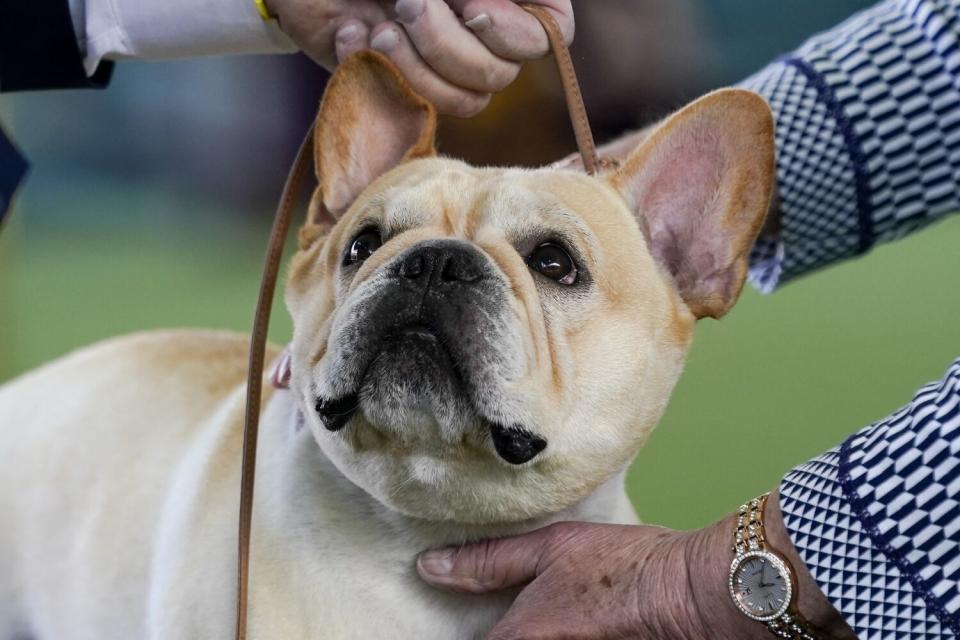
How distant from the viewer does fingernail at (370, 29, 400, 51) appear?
989 mm

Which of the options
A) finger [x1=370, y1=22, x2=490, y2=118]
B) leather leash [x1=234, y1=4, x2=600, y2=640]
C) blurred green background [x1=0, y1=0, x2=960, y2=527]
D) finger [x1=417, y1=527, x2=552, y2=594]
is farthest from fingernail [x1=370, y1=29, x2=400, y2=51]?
blurred green background [x1=0, y1=0, x2=960, y2=527]

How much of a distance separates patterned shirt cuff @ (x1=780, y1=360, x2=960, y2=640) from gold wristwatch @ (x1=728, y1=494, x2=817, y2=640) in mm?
23

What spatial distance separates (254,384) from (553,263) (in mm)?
271

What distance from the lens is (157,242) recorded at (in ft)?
9.10

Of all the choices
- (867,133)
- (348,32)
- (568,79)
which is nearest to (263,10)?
(348,32)

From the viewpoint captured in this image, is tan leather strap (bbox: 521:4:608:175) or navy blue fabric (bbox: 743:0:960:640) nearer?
tan leather strap (bbox: 521:4:608:175)

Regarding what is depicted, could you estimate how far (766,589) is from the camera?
2.59 feet

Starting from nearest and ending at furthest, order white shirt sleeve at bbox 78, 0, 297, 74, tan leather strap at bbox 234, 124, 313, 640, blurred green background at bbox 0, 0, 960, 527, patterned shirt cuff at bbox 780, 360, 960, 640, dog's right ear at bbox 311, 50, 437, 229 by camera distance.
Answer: patterned shirt cuff at bbox 780, 360, 960, 640
tan leather strap at bbox 234, 124, 313, 640
dog's right ear at bbox 311, 50, 437, 229
white shirt sleeve at bbox 78, 0, 297, 74
blurred green background at bbox 0, 0, 960, 527

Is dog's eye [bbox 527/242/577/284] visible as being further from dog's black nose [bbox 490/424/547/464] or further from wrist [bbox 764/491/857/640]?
wrist [bbox 764/491/857/640]

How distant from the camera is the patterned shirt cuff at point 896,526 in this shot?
0.72 metres

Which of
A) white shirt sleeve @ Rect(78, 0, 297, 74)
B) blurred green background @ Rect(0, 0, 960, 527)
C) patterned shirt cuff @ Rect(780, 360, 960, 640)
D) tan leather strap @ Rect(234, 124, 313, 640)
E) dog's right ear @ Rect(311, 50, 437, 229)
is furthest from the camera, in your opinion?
blurred green background @ Rect(0, 0, 960, 527)

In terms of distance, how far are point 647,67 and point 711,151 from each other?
120cm

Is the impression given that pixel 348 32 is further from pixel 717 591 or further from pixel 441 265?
pixel 717 591

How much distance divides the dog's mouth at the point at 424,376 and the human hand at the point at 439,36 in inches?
12.1
